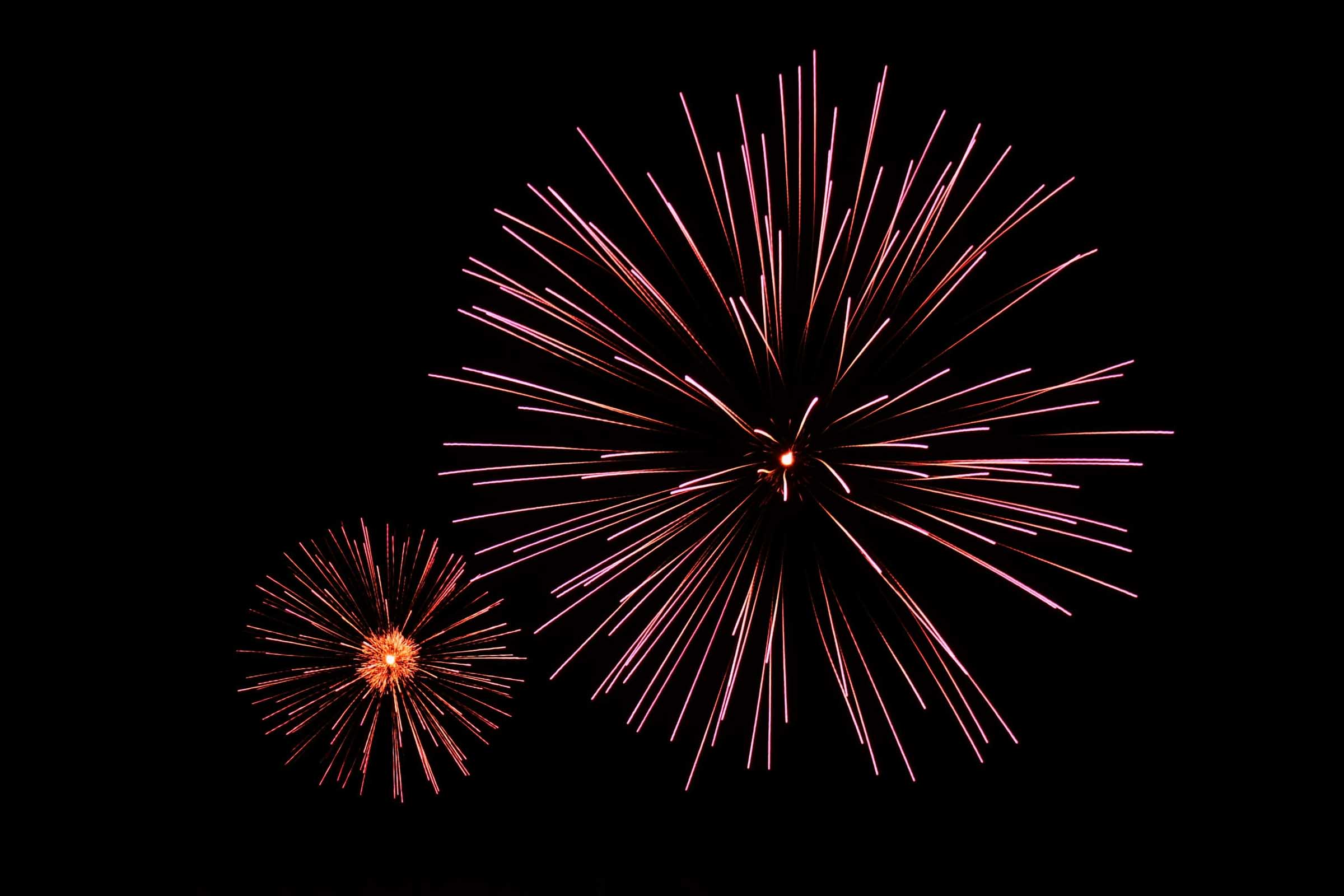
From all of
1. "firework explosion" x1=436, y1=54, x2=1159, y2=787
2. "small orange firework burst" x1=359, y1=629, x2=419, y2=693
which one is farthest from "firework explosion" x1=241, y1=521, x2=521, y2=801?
"firework explosion" x1=436, y1=54, x2=1159, y2=787

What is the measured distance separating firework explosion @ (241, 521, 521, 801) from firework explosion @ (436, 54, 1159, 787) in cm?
57

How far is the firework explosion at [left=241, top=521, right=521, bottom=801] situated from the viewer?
342cm

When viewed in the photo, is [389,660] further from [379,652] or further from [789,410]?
[789,410]

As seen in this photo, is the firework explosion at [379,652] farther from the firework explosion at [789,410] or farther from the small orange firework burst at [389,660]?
the firework explosion at [789,410]

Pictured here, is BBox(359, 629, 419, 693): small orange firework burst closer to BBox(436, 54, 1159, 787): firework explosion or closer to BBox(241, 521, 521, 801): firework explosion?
BBox(241, 521, 521, 801): firework explosion

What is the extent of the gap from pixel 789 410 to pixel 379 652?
85.6 inches

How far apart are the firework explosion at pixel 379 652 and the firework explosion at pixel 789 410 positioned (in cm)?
57

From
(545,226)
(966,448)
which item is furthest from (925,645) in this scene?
Result: (545,226)

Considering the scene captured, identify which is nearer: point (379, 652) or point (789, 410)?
point (789, 410)

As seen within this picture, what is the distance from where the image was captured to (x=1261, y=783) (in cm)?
308

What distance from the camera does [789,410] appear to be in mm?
2564

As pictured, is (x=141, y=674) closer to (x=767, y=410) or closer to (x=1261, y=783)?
(x=767, y=410)

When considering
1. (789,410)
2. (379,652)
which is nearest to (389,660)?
(379,652)

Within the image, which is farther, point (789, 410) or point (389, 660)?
point (389, 660)
